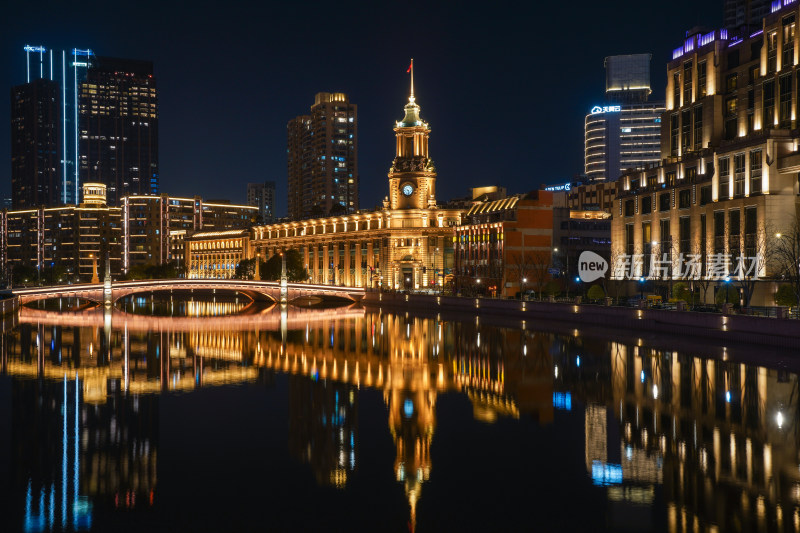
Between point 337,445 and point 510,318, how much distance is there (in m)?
62.0

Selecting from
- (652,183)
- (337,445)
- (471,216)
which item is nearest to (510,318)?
(652,183)

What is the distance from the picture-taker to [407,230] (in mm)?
152750

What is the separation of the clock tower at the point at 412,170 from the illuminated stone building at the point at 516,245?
31402mm

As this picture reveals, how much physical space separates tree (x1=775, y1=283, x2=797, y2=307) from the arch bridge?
247ft

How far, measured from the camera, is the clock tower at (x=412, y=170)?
514 feet

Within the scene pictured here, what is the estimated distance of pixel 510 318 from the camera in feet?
292

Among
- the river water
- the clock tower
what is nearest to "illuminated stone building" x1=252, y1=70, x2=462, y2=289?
the clock tower

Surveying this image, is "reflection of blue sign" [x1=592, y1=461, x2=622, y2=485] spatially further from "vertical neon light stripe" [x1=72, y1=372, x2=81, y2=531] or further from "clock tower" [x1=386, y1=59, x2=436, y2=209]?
"clock tower" [x1=386, y1=59, x2=436, y2=209]

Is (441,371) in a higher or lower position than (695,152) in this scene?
lower

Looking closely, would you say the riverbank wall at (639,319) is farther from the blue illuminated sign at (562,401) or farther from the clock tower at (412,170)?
the clock tower at (412,170)

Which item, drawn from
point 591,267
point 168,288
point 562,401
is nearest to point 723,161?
point 591,267

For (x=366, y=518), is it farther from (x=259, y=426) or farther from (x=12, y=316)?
(x=12, y=316)

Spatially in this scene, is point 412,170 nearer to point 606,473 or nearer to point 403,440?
point 403,440

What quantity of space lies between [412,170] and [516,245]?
44623 mm
